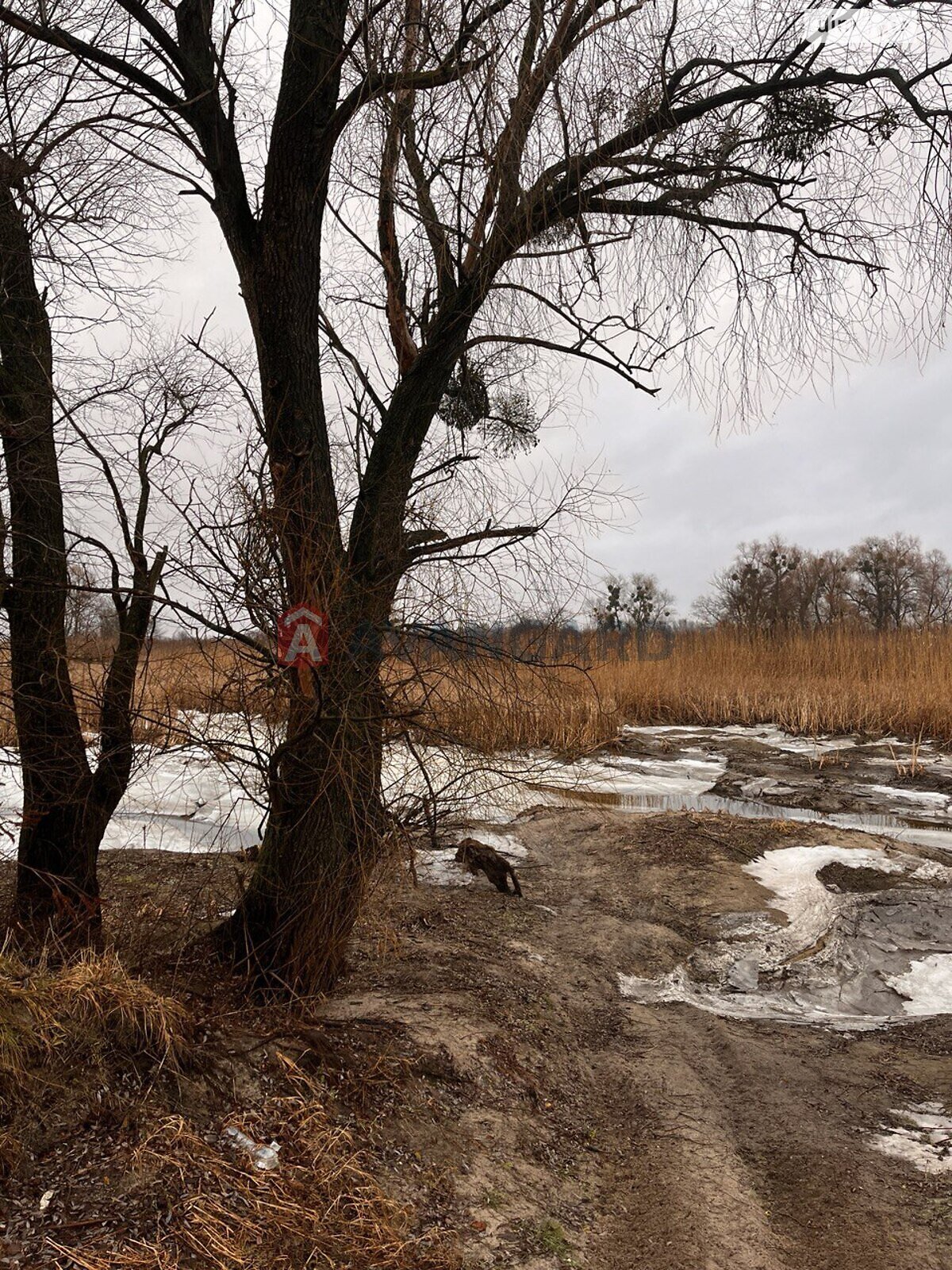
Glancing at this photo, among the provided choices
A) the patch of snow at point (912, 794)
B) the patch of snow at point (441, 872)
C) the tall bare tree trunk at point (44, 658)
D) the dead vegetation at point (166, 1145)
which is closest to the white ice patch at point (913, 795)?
the patch of snow at point (912, 794)

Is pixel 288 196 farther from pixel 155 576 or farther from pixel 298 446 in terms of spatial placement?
pixel 155 576

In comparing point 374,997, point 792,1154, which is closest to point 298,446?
point 374,997

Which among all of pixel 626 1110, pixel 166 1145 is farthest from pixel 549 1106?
pixel 166 1145

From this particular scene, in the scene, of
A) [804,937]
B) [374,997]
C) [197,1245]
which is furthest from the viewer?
[804,937]

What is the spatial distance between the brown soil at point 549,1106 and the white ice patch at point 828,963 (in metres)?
0.22

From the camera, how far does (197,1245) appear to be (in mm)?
2330

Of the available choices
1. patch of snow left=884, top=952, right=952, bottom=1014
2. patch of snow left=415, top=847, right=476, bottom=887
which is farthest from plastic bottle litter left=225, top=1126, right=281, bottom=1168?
patch of snow left=884, top=952, right=952, bottom=1014

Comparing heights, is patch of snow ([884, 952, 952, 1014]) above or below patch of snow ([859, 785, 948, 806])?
below

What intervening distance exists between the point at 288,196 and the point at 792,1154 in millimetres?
4314

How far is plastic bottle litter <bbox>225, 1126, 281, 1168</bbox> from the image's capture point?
2.75 m

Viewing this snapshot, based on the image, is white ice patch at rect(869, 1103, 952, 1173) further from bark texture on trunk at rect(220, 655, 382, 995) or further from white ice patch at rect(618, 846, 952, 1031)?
bark texture on trunk at rect(220, 655, 382, 995)

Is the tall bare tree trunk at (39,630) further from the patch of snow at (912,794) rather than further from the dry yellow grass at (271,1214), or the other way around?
the patch of snow at (912,794)

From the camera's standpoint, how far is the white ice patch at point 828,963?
16.9 feet

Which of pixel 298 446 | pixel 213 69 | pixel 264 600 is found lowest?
pixel 264 600
